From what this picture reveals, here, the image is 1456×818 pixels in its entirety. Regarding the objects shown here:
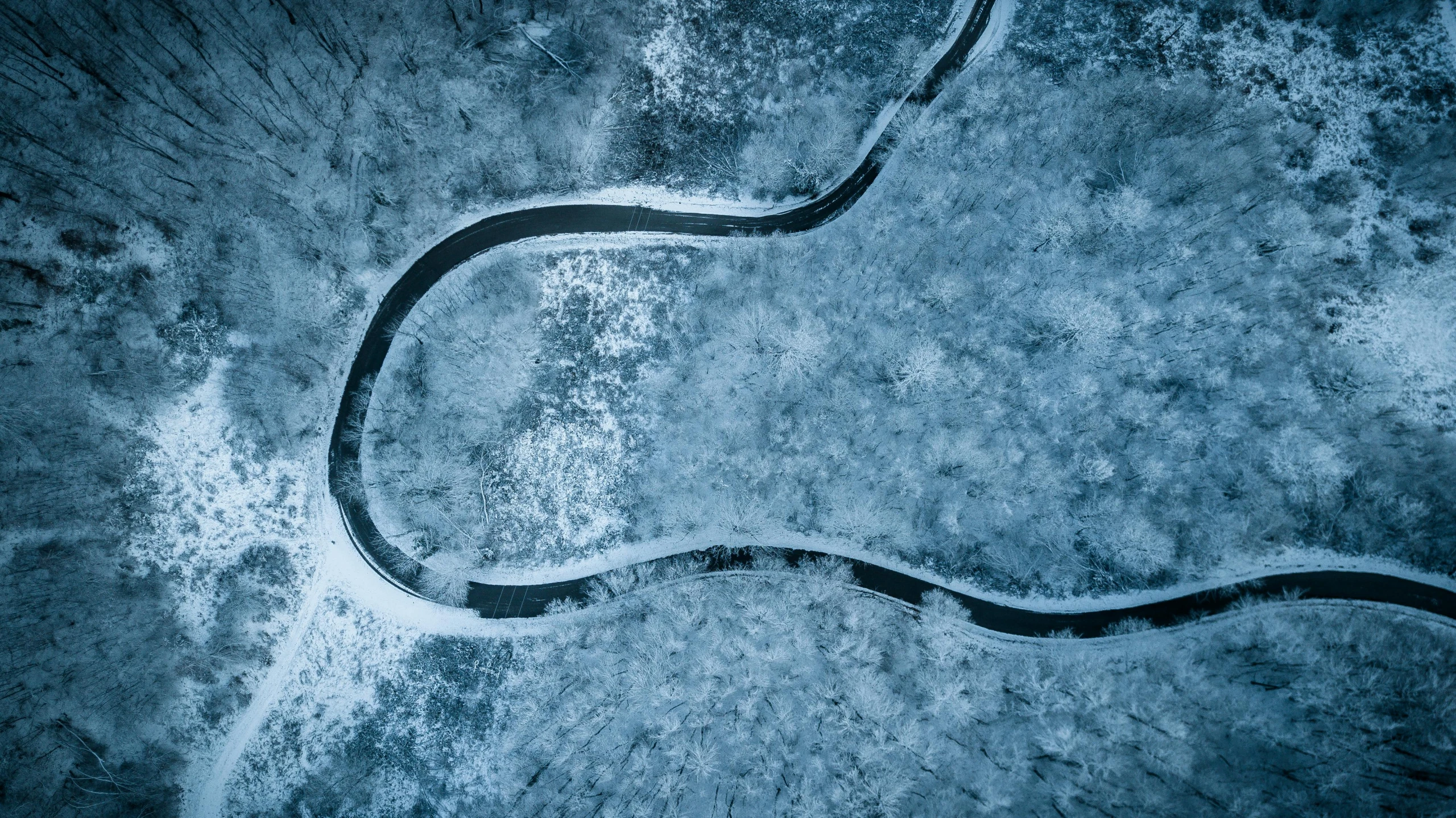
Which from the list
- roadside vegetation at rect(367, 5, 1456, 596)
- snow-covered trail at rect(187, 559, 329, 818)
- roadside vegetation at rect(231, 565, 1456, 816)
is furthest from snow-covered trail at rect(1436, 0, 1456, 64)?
snow-covered trail at rect(187, 559, 329, 818)

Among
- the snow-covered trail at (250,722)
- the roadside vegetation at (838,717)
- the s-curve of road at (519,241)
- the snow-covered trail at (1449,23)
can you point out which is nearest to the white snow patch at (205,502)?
the snow-covered trail at (250,722)

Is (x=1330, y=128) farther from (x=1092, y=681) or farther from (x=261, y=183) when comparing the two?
(x=261, y=183)

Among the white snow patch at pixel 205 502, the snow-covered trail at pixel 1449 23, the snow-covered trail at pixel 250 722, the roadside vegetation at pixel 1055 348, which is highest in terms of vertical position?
the snow-covered trail at pixel 1449 23

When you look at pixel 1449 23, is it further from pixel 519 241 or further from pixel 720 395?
pixel 519 241

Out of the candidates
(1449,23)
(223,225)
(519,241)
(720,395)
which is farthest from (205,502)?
(1449,23)

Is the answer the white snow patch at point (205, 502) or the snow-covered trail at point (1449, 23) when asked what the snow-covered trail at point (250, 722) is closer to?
the white snow patch at point (205, 502)

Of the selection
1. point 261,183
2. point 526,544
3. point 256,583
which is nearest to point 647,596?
point 526,544
